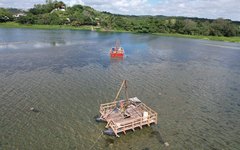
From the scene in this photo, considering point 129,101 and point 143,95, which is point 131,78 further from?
point 129,101

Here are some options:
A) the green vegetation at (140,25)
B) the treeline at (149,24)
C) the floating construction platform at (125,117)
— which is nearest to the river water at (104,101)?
the floating construction platform at (125,117)

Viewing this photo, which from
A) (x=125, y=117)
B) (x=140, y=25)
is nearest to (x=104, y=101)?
(x=125, y=117)

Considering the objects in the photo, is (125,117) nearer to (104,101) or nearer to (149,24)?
(104,101)

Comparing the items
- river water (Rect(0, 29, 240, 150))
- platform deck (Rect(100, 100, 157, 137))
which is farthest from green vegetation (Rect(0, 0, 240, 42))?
platform deck (Rect(100, 100, 157, 137))

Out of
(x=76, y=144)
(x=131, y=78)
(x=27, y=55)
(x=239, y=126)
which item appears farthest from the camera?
(x=27, y=55)

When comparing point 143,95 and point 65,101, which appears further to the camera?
point 143,95

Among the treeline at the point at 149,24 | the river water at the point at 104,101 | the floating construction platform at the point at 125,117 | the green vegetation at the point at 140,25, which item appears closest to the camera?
the river water at the point at 104,101

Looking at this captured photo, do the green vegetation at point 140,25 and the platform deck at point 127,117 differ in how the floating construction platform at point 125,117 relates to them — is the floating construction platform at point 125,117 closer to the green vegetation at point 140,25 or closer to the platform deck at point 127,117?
the platform deck at point 127,117

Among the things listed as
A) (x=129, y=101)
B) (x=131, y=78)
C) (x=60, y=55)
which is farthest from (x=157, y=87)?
(x=60, y=55)
